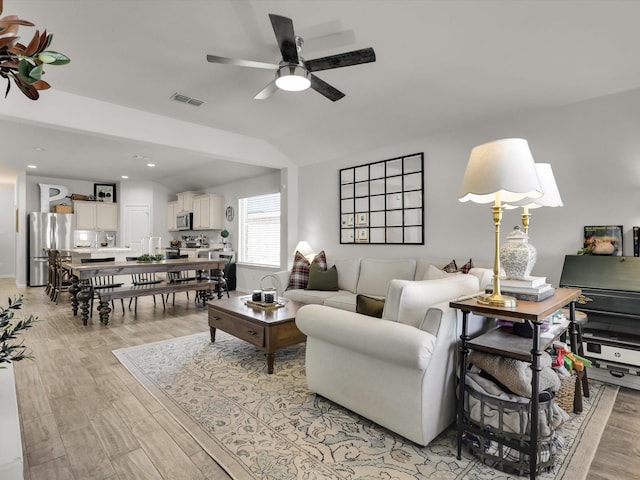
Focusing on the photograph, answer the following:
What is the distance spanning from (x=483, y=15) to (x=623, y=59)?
126cm

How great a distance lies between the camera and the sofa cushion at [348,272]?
4.70 meters

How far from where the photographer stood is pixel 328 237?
5551 mm

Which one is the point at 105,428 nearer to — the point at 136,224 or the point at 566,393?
the point at 566,393

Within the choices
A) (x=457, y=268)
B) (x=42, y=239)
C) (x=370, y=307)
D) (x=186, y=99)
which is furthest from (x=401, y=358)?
(x=42, y=239)

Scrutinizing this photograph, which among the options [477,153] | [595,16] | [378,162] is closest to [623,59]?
[595,16]

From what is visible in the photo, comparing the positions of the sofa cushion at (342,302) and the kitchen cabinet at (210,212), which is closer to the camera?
the sofa cushion at (342,302)

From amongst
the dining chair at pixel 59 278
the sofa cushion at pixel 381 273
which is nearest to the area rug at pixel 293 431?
the sofa cushion at pixel 381 273

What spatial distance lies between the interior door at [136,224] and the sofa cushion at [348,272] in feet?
21.0

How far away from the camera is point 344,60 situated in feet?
8.08

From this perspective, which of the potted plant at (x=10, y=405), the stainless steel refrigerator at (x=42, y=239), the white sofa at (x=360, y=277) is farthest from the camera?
the stainless steel refrigerator at (x=42, y=239)

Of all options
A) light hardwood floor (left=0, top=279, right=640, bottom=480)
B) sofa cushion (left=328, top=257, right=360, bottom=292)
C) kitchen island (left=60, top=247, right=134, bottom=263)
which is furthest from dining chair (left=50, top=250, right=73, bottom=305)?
sofa cushion (left=328, top=257, right=360, bottom=292)

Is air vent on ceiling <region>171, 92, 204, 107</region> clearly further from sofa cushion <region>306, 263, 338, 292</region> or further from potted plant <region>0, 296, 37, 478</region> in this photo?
potted plant <region>0, 296, 37, 478</region>

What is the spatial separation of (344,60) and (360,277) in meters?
2.83

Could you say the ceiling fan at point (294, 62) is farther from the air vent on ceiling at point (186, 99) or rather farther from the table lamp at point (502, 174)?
the air vent on ceiling at point (186, 99)
